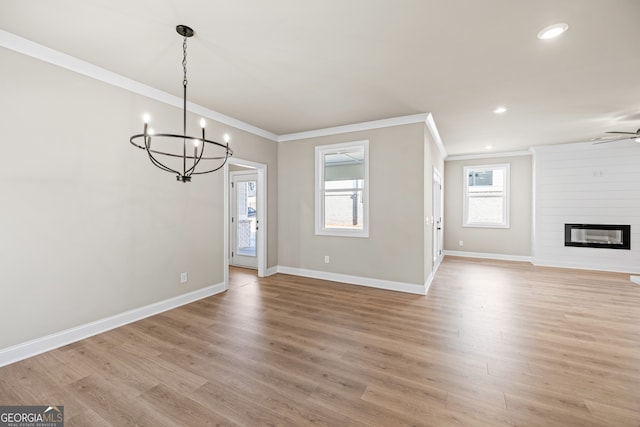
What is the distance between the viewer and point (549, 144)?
6371 millimetres

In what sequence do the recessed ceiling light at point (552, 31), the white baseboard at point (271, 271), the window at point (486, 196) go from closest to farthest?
the recessed ceiling light at point (552, 31), the white baseboard at point (271, 271), the window at point (486, 196)

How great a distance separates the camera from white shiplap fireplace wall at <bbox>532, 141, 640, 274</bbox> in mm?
5816

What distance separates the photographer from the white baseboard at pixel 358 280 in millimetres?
4426

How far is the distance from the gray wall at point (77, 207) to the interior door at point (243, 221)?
7.93 ft

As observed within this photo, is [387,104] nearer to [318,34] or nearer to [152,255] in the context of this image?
[318,34]

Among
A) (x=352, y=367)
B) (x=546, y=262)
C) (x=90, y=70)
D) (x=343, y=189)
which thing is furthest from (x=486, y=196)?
(x=90, y=70)

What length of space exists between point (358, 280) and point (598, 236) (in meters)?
5.52

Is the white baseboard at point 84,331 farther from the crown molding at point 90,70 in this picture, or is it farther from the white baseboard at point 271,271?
the crown molding at point 90,70

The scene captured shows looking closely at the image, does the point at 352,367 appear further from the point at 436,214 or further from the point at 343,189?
the point at 436,214

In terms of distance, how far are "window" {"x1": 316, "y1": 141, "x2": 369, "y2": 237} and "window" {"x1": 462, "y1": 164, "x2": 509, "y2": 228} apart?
166 inches

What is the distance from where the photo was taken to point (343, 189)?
509cm

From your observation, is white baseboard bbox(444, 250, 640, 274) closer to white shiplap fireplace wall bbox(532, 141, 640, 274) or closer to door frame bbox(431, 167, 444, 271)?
white shiplap fireplace wall bbox(532, 141, 640, 274)

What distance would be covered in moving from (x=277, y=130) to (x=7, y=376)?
14.6ft

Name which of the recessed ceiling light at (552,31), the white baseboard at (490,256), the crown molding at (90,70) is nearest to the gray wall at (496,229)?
the white baseboard at (490,256)
